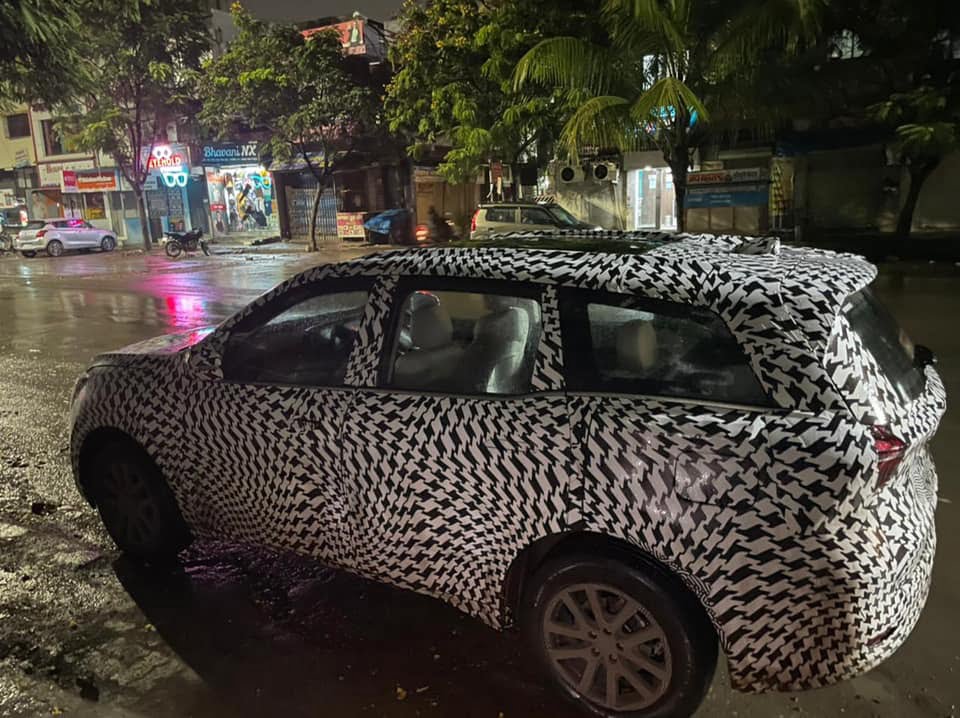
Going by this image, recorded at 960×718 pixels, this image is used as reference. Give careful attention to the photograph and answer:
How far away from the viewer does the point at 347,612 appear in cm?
345

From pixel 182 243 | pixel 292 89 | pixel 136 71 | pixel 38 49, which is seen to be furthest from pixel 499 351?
pixel 136 71

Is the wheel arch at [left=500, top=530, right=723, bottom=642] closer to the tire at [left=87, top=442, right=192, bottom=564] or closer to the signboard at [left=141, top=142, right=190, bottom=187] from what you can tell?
the tire at [left=87, top=442, right=192, bottom=564]

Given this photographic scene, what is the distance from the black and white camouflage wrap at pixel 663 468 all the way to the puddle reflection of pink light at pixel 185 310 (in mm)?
8963

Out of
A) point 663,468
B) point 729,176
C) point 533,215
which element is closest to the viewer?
point 663,468

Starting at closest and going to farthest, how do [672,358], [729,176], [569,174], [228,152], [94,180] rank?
[672,358], [729,176], [569,174], [228,152], [94,180]

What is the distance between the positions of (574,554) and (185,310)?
12013 millimetres

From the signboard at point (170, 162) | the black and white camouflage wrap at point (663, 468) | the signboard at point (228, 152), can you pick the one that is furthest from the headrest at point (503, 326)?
the signboard at point (170, 162)

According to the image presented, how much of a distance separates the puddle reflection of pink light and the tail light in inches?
418

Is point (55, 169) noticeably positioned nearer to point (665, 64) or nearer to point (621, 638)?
point (665, 64)

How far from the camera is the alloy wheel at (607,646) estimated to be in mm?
2489

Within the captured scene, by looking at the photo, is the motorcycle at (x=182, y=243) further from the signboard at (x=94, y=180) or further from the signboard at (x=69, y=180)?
the signboard at (x=69, y=180)

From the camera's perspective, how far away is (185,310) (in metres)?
13.1

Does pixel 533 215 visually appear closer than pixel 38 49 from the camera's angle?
No

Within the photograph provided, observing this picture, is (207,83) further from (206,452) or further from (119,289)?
(206,452)
